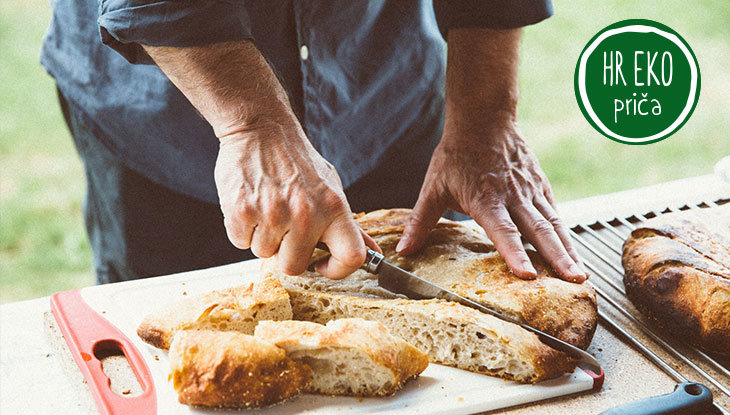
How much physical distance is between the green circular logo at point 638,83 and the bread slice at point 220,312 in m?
1.41

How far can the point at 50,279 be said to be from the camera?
411 cm

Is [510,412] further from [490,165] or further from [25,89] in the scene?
[25,89]

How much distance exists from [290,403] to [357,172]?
1171mm

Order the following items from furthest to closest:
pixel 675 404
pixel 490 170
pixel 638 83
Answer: pixel 638 83, pixel 490 170, pixel 675 404

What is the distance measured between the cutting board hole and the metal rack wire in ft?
3.97

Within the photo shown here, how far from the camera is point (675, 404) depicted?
1.47m

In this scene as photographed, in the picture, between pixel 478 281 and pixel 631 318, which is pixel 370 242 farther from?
pixel 631 318

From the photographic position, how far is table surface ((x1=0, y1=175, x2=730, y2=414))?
1634 millimetres

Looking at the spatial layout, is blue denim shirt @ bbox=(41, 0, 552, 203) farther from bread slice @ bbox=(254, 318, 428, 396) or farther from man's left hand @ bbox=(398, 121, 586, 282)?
bread slice @ bbox=(254, 318, 428, 396)

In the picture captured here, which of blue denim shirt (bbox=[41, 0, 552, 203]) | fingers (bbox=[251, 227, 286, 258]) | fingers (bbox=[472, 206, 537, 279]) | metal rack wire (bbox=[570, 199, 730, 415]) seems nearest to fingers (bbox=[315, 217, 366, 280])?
fingers (bbox=[251, 227, 286, 258])

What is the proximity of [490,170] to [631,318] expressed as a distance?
0.60 m

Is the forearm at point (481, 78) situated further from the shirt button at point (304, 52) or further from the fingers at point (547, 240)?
the shirt button at point (304, 52)

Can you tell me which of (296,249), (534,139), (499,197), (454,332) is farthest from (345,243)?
(534,139)

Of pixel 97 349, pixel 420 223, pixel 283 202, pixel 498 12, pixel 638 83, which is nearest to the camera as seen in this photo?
pixel 283 202
